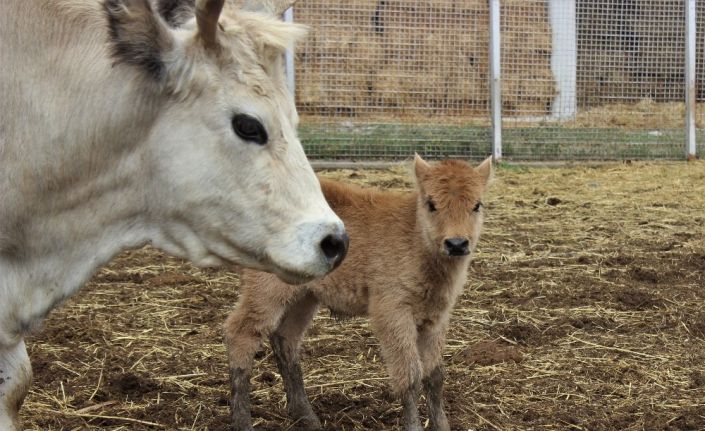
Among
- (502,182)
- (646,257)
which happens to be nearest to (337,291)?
(646,257)

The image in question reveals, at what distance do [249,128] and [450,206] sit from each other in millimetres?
2709

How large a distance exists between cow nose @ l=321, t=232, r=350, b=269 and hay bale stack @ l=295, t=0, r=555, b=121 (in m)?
12.0

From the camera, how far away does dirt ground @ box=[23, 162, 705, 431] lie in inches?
207

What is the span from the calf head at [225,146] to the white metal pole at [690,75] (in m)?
12.9

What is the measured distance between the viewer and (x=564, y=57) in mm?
15438

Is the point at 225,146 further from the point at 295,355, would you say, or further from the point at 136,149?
the point at 295,355

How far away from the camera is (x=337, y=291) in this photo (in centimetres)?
554

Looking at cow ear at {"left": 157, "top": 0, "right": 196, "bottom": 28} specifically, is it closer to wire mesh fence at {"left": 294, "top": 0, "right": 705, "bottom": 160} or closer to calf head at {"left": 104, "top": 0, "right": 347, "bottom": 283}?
calf head at {"left": 104, "top": 0, "right": 347, "bottom": 283}

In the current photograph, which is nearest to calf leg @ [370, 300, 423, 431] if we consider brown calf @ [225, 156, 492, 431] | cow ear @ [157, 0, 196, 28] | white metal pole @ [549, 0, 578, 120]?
brown calf @ [225, 156, 492, 431]

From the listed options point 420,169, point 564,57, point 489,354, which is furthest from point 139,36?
point 564,57

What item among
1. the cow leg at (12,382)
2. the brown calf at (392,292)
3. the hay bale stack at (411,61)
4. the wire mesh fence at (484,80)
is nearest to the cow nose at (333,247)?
the cow leg at (12,382)

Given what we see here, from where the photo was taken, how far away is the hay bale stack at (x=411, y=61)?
1502 cm

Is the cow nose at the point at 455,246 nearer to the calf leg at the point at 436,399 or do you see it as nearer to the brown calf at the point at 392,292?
the brown calf at the point at 392,292

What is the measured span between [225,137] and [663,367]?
3.66 m
